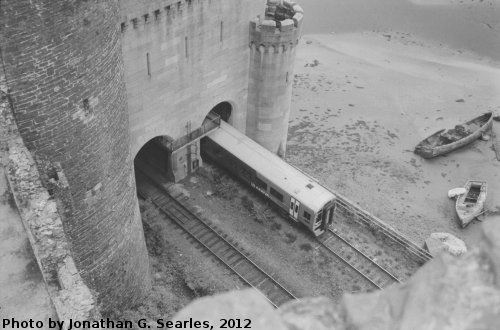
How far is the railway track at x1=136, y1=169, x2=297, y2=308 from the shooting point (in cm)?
2517

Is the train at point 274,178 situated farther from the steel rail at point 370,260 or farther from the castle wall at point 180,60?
the castle wall at point 180,60

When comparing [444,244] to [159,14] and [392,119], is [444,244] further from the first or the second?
[159,14]

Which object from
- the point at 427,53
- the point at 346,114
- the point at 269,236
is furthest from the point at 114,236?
the point at 427,53

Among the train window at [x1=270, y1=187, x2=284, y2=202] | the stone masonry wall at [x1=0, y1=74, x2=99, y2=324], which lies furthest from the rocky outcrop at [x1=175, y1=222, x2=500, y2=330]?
the train window at [x1=270, y1=187, x2=284, y2=202]

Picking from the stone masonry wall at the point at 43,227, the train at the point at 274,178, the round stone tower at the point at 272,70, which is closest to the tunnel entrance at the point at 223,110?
the train at the point at 274,178

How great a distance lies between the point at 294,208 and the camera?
27438 millimetres

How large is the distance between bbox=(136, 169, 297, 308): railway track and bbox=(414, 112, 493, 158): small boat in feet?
50.7

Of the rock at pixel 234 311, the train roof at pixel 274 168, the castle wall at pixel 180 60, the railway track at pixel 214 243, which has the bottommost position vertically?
the railway track at pixel 214 243

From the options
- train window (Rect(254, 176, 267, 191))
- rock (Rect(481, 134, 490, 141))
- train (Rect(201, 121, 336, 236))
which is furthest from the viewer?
rock (Rect(481, 134, 490, 141))

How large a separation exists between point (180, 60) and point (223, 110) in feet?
18.9

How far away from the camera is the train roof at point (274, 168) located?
26975 millimetres

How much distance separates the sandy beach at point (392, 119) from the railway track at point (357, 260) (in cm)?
399

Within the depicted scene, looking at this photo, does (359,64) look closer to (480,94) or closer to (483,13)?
(480,94)

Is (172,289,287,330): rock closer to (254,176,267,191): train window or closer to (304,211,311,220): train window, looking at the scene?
(304,211,311,220): train window
